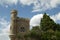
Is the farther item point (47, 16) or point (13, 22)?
point (47, 16)

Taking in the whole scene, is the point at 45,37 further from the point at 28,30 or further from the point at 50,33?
the point at 28,30

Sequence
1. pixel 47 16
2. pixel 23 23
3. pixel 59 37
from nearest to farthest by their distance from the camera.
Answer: pixel 59 37
pixel 23 23
pixel 47 16

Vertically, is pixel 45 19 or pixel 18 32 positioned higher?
pixel 45 19

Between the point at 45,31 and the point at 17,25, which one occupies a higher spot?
the point at 17,25

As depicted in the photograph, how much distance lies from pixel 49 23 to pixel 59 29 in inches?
100

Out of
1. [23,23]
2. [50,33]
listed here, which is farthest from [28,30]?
[50,33]

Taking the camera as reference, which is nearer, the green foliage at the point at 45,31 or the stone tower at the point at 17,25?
the green foliage at the point at 45,31

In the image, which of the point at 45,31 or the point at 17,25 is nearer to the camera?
the point at 17,25

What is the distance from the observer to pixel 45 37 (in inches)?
1499

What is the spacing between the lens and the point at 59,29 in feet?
138

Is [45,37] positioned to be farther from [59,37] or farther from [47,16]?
[47,16]

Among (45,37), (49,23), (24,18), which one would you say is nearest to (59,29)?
(49,23)

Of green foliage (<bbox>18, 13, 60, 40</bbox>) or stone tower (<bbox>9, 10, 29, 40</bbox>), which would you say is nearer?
green foliage (<bbox>18, 13, 60, 40</bbox>)

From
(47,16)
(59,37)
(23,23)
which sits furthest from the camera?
(47,16)
